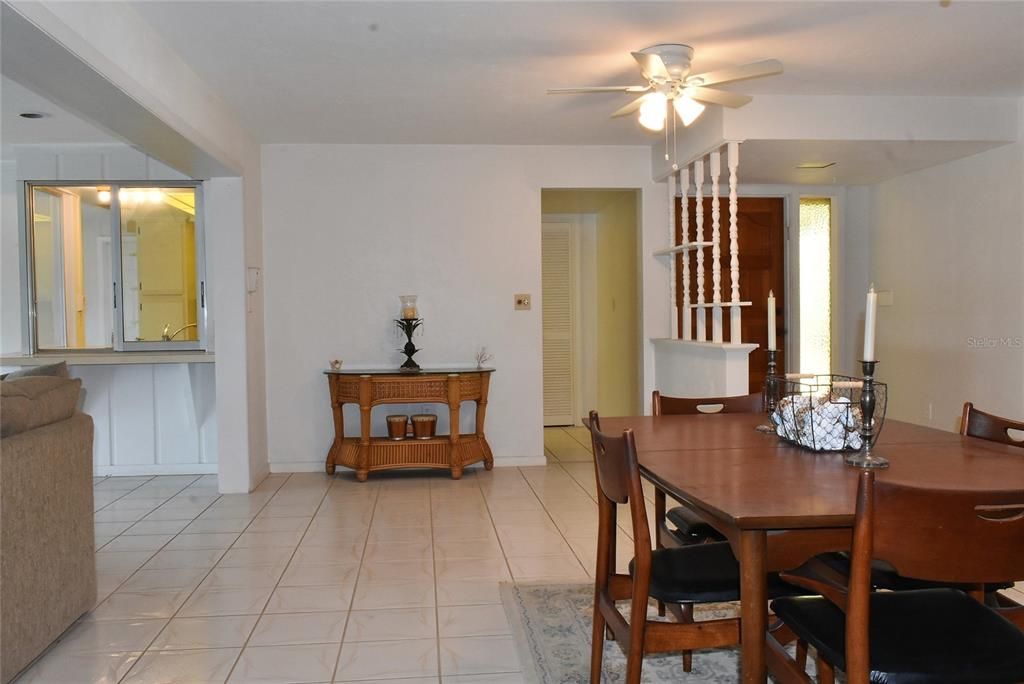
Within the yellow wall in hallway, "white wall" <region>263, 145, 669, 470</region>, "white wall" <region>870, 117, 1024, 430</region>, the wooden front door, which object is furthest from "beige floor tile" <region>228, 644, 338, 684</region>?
the wooden front door

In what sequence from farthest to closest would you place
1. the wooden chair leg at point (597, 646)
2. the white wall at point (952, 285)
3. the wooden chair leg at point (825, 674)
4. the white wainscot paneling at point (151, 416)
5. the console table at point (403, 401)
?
the white wainscot paneling at point (151, 416) → the console table at point (403, 401) → the white wall at point (952, 285) → the wooden chair leg at point (597, 646) → the wooden chair leg at point (825, 674)

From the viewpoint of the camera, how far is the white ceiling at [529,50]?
327cm

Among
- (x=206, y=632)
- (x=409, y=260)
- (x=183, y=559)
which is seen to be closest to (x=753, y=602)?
(x=206, y=632)

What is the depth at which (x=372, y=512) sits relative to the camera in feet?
15.0

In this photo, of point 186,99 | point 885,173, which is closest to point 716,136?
point 885,173

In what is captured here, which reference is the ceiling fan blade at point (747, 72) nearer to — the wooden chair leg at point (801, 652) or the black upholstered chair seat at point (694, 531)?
the black upholstered chair seat at point (694, 531)

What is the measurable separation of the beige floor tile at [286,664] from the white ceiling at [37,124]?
3208 millimetres

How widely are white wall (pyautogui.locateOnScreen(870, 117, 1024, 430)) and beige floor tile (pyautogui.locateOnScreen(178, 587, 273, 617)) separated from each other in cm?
443

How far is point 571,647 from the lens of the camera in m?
2.65

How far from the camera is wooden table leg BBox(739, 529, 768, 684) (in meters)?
1.55

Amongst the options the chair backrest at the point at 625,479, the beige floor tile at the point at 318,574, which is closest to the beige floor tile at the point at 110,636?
the beige floor tile at the point at 318,574

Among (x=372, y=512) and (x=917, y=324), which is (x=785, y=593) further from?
(x=917, y=324)

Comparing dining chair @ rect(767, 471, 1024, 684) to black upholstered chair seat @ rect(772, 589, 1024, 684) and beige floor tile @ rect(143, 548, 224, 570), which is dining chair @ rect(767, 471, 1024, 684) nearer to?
black upholstered chair seat @ rect(772, 589, 1024, 684)

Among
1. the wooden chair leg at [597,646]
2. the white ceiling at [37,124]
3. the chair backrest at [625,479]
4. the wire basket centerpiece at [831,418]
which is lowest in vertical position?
the wooden chair leg at [597,646]
